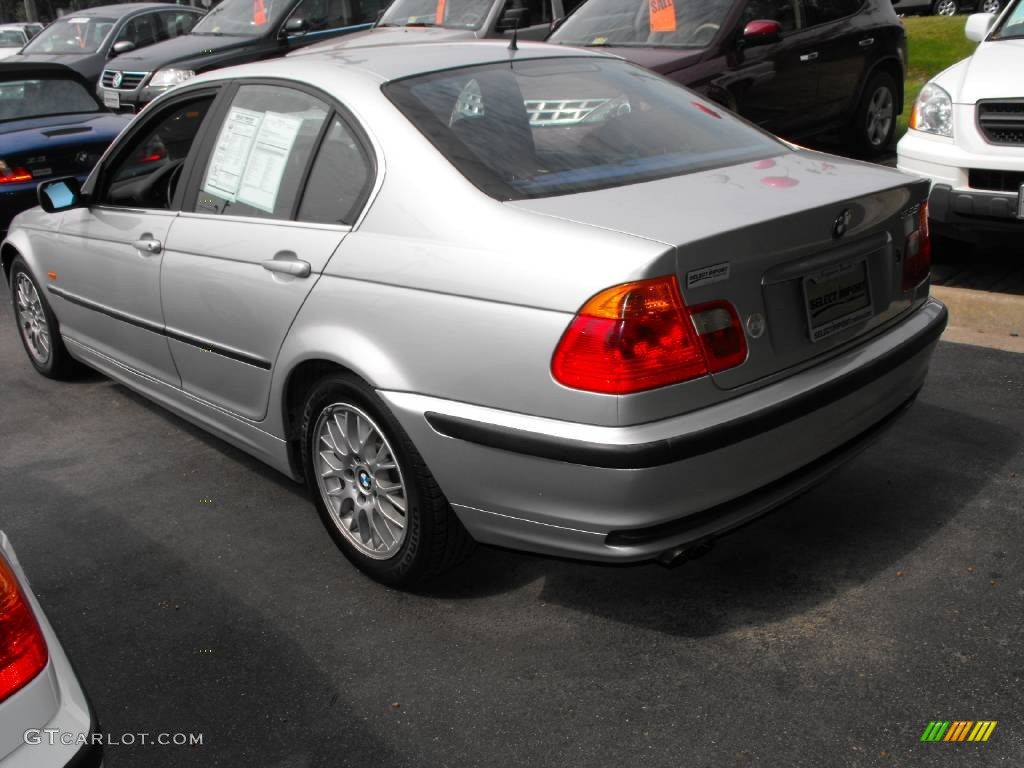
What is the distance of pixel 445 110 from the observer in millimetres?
3416

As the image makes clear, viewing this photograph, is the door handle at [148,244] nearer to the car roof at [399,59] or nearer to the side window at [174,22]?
the car roof at [399,59]

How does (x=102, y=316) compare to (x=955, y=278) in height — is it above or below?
above

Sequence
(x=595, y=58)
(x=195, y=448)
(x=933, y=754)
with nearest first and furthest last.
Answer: (x=933, y=754)
(x=595, y=58)
(x=195, y=448)

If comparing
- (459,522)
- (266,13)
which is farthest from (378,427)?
(266,13)

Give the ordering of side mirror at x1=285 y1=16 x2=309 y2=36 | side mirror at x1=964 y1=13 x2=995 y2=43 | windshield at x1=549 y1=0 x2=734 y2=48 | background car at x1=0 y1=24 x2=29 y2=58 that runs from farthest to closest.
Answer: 1. background car at x1=0 y1=24 x2=29 y2=58
2. side mirror at x1=285 y1=16 x2=309 y2=36
3. windshield at x1=549 y1=0 x2=734 y2=48
4. side mirror at x1=964 y1=13 x2=995 y2=43

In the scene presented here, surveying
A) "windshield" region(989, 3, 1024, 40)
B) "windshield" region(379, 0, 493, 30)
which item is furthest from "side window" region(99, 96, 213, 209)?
"windshield" region(379, 0, 493, 30)

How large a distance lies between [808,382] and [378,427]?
1219mm

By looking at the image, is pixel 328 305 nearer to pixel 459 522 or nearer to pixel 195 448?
pixel 459 522

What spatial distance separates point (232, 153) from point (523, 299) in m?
1.68

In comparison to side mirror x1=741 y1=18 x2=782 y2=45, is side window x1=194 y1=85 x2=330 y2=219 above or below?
above

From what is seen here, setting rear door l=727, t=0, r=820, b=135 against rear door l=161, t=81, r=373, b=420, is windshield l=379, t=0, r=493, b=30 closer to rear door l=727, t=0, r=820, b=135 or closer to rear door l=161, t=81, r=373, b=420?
rear door l=727, t=0, r=820, b=135

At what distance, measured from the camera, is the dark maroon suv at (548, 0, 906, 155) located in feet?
25.6

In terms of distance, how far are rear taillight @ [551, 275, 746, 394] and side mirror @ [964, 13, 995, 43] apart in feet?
17.6

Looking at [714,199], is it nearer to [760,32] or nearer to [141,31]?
[760,32]
